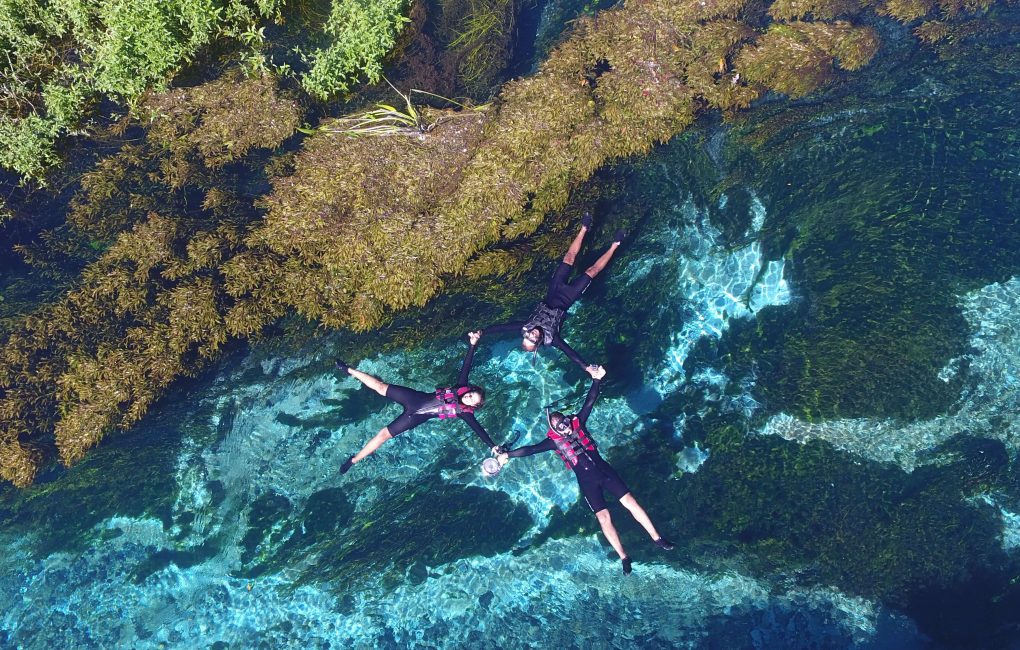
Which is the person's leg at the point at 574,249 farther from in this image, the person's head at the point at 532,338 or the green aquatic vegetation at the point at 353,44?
the green aquatic vegetation at the point at 353,44

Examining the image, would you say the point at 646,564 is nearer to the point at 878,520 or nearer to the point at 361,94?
the point at 878,520

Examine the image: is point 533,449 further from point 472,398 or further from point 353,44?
point 353,44

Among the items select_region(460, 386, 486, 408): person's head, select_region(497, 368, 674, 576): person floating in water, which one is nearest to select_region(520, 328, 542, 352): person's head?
select_region(497, 368, 674, 576): person floating in water

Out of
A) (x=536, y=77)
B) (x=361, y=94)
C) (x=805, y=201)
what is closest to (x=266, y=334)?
(x=361, y=94)

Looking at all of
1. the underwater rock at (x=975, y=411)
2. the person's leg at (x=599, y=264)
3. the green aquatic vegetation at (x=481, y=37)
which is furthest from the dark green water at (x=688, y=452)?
the green aquatic vegetation at (x=481, y=37)

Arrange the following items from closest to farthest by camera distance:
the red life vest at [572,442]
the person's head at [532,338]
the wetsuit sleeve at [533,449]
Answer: the red life vest at [572,442] → the wetsuit sleeve at [533,449] → the person's head at [532,338]

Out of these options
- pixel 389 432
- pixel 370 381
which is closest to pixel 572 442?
pixel 389 432

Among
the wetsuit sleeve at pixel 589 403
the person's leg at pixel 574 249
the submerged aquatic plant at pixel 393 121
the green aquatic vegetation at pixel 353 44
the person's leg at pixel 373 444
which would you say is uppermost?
the green aquatic vegetation at pixel 353 44
